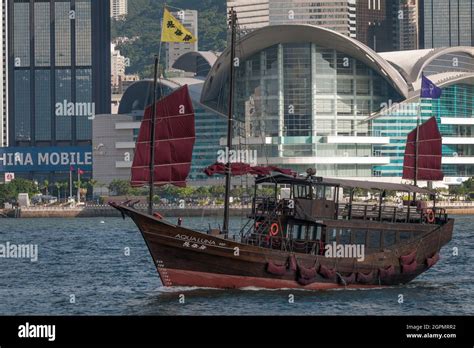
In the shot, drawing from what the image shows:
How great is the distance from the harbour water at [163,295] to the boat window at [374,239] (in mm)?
2161

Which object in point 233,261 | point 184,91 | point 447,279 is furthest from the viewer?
point 447,279

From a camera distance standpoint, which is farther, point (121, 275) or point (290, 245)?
point (121, 275)

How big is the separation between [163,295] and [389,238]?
11780 mm

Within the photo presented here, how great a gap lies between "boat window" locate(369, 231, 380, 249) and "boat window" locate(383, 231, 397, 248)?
383mm

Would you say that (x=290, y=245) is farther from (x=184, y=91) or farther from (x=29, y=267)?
(x=29, y=267)

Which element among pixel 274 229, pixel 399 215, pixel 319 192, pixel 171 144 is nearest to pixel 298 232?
pixel 274 229

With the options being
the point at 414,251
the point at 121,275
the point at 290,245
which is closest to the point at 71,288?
the point at 121,275

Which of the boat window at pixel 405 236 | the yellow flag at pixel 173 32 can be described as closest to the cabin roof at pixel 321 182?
the boat window at pixel 405 236

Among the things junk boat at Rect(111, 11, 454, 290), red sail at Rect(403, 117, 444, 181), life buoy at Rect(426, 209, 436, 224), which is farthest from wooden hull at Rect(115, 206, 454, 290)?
red sail at Rect(403, 117, 444, 181)

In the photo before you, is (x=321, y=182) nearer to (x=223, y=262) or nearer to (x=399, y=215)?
(x=223, y=262)

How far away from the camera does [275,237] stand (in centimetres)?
6562

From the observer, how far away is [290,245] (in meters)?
66.0
